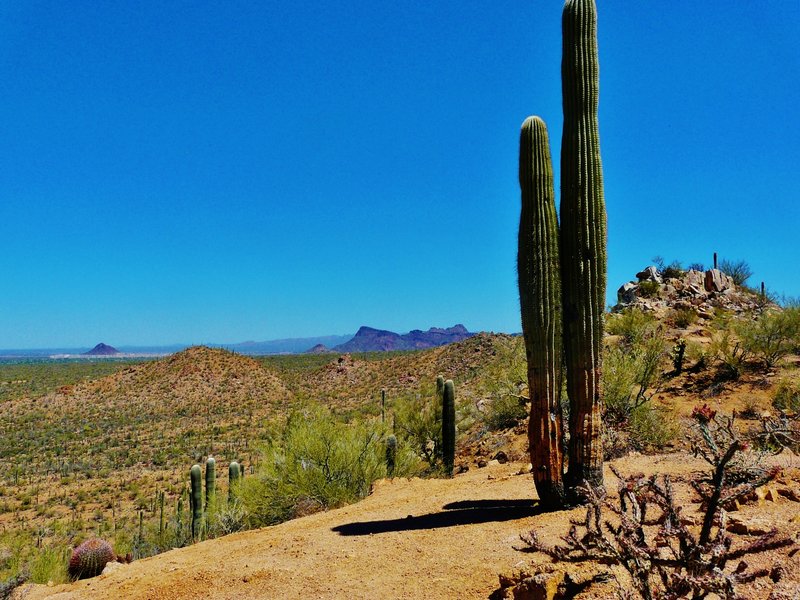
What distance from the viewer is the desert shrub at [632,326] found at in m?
16.9

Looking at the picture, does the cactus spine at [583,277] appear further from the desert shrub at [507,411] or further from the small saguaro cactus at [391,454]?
the desert shrub at [507,411]

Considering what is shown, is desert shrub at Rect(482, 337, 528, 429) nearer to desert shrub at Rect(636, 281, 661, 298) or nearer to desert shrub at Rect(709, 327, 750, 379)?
desert shrub at Rect(709, 327, 750, 379)

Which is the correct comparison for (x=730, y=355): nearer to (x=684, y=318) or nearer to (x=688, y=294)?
(x=684, y=318)

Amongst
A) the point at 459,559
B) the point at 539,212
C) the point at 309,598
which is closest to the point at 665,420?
the point at 539,212

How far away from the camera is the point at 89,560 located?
9.93 metres

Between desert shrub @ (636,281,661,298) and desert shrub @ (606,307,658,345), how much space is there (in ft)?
17.1

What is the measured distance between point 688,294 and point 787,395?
38.9 feet

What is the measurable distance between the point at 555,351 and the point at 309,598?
389 centimetres

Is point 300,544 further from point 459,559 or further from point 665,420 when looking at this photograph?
point 665,420

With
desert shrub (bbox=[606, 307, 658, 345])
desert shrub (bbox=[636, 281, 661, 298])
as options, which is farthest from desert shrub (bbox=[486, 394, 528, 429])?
desert shrub (bbox=[636, 281, 661, 298])

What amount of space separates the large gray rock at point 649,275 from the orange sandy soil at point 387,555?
18.9 m

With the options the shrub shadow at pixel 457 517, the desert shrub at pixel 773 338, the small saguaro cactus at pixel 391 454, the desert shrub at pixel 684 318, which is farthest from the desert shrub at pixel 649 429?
the desert shrub at pixel 684 318

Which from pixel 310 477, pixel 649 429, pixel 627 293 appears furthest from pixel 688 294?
pixel 310 477

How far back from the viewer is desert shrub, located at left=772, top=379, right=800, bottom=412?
40.3 feet
